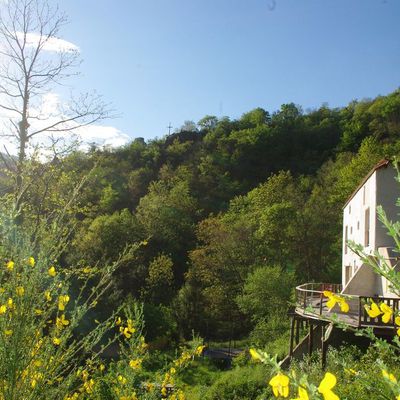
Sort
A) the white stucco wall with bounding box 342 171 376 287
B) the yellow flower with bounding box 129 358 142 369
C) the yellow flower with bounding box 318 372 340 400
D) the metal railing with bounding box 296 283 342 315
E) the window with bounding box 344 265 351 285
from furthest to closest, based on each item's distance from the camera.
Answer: the window with bounding box 344 265 351 285 < the white stucco wall with bounding box 342 171 376 287 < the metal railing with bounding box 296 283 342 315 < the yellow flower with bounding box 129 358 142 369 < the yellow flower with bounding box 318 372 340 400

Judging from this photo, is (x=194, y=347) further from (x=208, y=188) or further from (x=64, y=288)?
(x=208, y=188)

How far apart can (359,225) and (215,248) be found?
605 inches

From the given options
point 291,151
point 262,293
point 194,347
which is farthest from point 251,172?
point 194,347

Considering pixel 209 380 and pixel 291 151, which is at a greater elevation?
pixel 291 151

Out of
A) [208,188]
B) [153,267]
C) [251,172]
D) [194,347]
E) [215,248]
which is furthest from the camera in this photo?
[251,172]

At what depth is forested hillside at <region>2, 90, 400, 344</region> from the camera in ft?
99.3

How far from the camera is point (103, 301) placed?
2941 centimetres

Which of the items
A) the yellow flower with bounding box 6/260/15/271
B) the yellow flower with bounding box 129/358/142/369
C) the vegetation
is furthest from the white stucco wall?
the yellow flower with bounding box 6/260/15/271

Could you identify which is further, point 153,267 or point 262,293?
point 153,267

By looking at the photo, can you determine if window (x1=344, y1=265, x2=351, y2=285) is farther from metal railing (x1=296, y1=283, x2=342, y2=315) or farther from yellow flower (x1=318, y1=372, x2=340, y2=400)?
yellow flower (x1=318, y1=372, x2=340, y2=400)

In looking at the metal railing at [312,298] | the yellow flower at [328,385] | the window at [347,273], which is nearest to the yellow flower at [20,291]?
the yellow flower at [328,385]

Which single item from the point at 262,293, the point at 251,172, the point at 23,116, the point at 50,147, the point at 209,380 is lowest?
the point at 209,380

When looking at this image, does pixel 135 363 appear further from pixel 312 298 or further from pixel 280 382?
pixel 312 298

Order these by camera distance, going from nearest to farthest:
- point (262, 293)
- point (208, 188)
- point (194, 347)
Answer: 1. point (194, 347)
2. point (262, 293)
3. point (208, 188)
